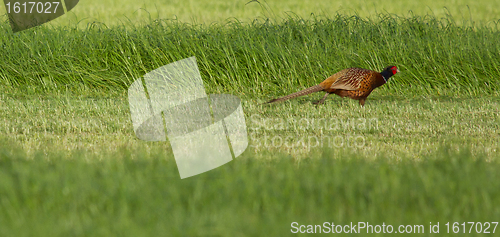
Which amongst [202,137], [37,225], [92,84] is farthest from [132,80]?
[37,225]

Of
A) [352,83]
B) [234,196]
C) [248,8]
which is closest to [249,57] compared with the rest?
[352,83]

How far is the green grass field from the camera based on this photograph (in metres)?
2.58

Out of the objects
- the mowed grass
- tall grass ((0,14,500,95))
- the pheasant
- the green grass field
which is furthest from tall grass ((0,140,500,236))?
the mowed grass

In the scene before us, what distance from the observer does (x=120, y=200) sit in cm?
266

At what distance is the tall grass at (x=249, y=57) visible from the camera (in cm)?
816

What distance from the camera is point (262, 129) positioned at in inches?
221

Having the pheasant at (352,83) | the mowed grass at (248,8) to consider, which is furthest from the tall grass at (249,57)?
the mowed grass at (248,8)

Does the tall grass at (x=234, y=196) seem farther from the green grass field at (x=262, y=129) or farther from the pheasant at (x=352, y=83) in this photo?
the pheasant at (x=352, y=83)

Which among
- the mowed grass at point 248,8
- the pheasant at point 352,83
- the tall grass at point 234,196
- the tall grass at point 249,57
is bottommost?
the tall grass at point 234,196

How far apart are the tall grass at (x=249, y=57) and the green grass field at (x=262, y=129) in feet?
0.10

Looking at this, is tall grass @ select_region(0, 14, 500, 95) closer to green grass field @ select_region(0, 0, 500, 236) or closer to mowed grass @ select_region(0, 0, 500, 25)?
green grass field @ select_region(0, 0, 500, 236)

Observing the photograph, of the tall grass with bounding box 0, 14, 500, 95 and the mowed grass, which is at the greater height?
the mowed grass

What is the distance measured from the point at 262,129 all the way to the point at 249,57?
2919mm

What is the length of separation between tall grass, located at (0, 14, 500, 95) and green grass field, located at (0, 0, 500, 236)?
0.10 ft
